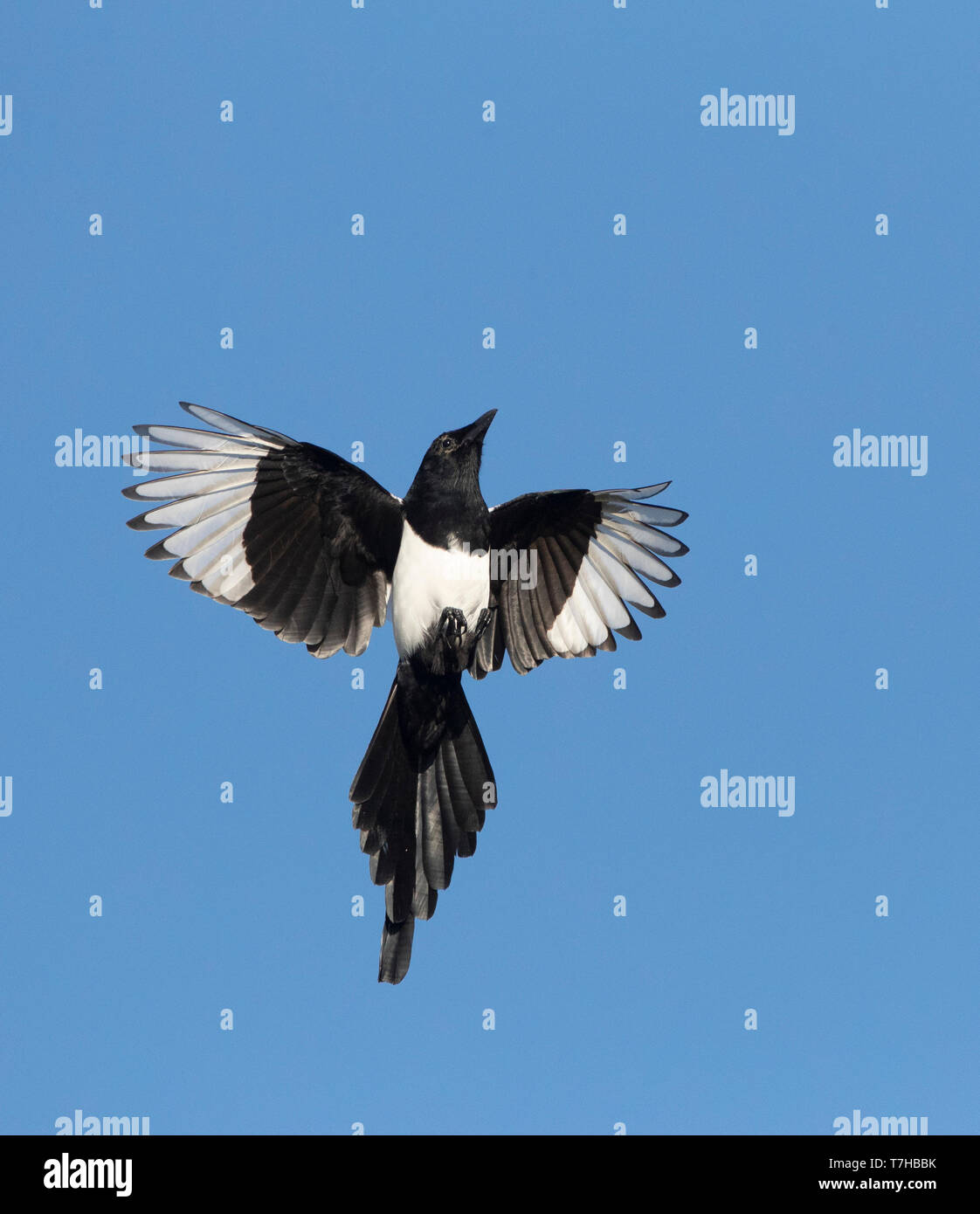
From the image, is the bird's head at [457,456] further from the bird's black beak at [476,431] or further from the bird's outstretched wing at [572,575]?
the bird's outstretched wing at [572,575]

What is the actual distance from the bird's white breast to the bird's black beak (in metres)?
0.72

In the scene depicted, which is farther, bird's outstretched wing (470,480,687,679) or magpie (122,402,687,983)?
bird's outstretched wing (470,480,687,679)

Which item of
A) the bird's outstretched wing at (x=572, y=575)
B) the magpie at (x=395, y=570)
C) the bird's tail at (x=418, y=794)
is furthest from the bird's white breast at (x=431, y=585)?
the bird's outstretched wing at (x=572, y=575)

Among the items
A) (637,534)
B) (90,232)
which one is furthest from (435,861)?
(90,232)

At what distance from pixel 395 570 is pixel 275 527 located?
0.88 meters

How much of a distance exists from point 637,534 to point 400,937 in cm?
334

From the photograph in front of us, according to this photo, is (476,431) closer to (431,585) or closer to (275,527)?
(431,585)

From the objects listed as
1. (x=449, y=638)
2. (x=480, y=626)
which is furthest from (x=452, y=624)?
(x=480, y=626)

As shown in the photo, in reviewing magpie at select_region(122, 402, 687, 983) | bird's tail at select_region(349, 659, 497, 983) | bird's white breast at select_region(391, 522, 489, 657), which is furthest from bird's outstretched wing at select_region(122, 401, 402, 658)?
bird's tail at select_region(349, 659, 497, 983)

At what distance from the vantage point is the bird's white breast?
346 inches

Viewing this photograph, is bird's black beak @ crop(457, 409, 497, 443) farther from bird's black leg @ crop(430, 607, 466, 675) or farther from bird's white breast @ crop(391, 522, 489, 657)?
bird's black leg @ crop(430, 607, 466, 675)

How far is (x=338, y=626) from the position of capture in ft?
30.8

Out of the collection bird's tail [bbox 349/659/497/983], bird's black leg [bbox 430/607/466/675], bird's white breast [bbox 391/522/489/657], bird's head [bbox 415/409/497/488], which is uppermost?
bird's head [bbox 415/409/497/488]

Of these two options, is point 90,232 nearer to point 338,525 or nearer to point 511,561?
point 338,525
